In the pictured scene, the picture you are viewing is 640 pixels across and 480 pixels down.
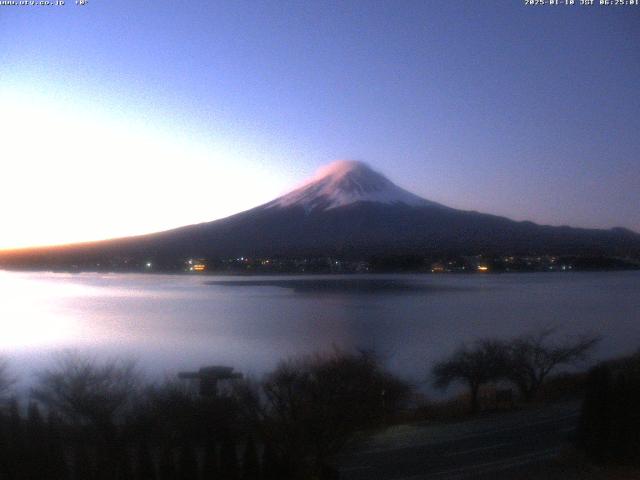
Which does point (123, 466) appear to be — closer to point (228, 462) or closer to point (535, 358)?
point (228, 462)

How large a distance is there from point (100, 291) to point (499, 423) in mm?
22389

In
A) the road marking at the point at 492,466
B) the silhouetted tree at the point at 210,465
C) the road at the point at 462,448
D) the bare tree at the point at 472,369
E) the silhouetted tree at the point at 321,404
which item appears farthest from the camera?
the bare tree at the point at 472,369

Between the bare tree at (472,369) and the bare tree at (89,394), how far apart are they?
17.0 feet

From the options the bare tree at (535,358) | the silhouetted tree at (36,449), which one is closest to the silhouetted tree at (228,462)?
the silhouetted tree at (36,449)

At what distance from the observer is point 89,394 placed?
284 inches

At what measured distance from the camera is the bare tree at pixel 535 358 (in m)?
12.2

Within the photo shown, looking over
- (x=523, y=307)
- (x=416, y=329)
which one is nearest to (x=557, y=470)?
(x=416, y=329)

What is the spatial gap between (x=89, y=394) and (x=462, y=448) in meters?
3.72

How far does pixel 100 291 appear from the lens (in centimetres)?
2852

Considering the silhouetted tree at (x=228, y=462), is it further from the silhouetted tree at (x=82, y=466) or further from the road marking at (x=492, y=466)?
the road marking at (x=492, y=466)

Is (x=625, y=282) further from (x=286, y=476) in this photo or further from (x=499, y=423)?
(x=286, y=476)

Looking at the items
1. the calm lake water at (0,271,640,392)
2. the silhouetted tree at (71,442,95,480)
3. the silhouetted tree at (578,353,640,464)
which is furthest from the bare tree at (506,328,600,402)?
the silhouetted tree at (71,442,95,480)

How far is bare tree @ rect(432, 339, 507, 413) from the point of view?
38.5 feet

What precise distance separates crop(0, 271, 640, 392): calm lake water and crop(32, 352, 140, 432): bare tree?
2592 millimetres
